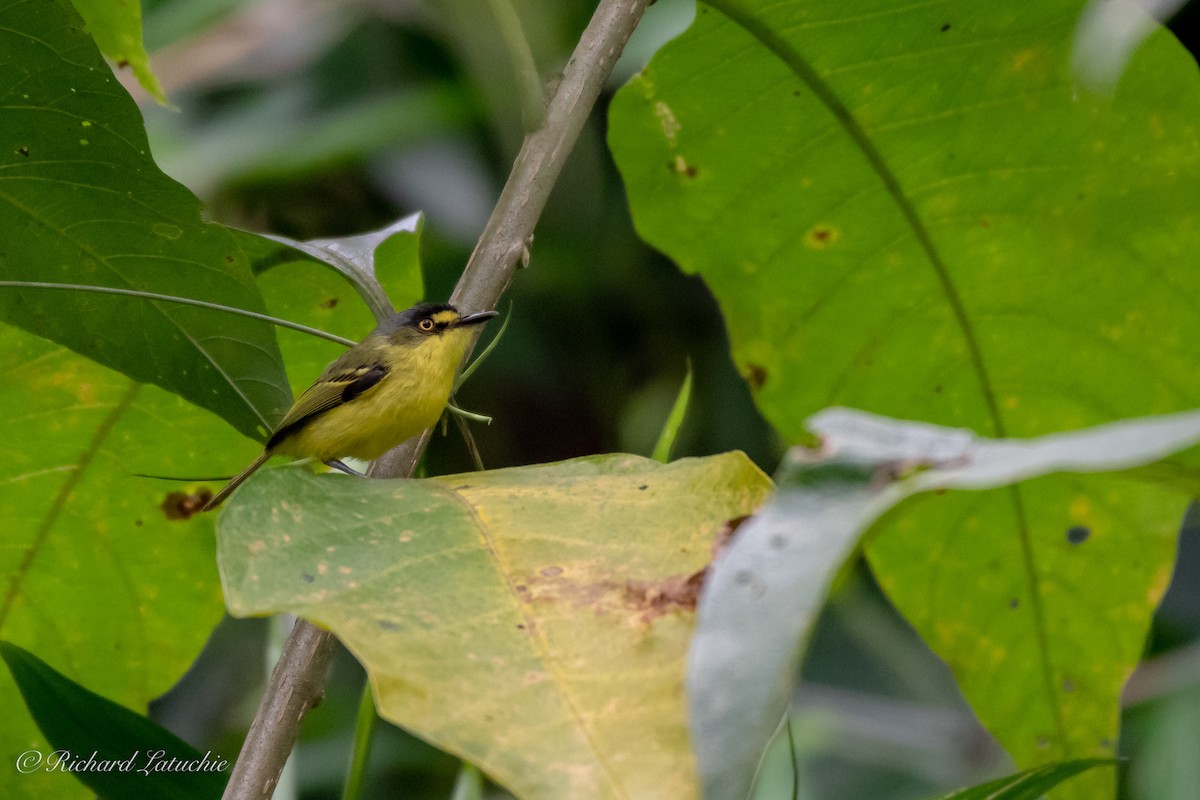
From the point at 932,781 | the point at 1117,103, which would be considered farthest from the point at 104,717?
the point at 932,781

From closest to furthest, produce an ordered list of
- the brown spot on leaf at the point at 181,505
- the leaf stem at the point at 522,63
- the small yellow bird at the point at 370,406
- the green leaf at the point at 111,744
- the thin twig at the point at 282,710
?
1. the thin twig at the point at 282,710
2. the leaf stem at the point at 522,63
3. the green leaf at the point at 111,744
4. the brown spot on leaf at the point at 181,505
5. the small yellow bird at the point at 370,406

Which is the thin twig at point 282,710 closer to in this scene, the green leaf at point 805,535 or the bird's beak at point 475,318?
the bird's beak at point 475,318

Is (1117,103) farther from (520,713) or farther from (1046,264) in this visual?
(520,713)

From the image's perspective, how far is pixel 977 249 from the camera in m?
1.91

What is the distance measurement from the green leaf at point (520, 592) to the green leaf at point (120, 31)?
3.32 feet

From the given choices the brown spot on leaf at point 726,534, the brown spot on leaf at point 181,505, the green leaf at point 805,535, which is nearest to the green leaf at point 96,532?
the brown spot on leaf at point 181,505

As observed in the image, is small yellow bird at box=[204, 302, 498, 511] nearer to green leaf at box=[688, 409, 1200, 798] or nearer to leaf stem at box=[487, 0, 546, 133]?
leaf stem at box=[487, 0, 546, 133]

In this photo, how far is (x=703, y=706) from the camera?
637 millimetres

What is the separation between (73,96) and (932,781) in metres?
3.01

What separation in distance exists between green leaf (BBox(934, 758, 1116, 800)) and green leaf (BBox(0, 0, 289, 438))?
90 cm

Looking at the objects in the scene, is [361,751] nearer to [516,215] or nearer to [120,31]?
[516,215]

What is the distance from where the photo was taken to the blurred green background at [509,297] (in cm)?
378

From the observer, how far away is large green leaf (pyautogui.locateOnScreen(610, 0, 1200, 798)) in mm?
1794

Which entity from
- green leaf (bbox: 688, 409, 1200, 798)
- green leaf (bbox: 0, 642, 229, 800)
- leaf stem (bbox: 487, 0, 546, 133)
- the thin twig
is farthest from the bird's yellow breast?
green leaf (bbox: 688, 409, 1200, 798)
